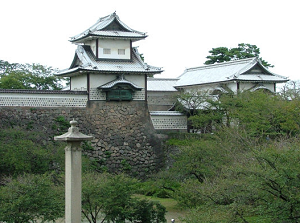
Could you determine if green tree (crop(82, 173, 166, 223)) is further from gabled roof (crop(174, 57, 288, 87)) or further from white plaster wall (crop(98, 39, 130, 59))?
gabled roof (crop(174, 57, 288, 87))

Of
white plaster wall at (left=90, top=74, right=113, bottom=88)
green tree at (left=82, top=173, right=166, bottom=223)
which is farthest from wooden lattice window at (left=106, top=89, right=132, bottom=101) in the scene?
green tree at (left=82, top=173, right=166, bottom=223)

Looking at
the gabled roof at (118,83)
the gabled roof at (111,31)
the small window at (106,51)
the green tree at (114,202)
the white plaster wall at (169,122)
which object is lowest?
the green tree at (114,202)

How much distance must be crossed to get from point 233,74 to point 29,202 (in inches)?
836

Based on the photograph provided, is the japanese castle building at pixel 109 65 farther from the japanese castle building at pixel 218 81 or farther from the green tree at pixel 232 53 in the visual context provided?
the green tree at pixel 232 53

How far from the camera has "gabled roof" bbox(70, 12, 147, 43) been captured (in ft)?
93.3

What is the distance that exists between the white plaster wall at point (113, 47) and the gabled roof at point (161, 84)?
27.1 feet

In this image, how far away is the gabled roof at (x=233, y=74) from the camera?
35281 mm

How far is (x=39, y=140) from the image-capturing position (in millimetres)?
25688

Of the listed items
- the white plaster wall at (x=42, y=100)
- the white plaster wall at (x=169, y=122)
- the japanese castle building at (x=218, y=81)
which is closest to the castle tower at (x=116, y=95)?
the white plaster wall at (x=169, y=122)

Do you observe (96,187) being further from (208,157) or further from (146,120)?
(146,120)

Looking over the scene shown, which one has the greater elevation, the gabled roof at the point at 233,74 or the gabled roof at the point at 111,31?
the gabled roof at the point at 111,31

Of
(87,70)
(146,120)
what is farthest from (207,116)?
(87,70)

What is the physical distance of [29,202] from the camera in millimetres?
16453

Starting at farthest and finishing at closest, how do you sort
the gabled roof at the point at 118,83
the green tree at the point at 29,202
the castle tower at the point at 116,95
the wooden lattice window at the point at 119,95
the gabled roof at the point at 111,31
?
1. the gabled roof at the point at 111,31
2. the wooden lattice window at the point at 119,95
3. the castle tower at the point at 116,95
4. the gabled roof at the point at 118,83
5. the green tree at the point at 29,202
